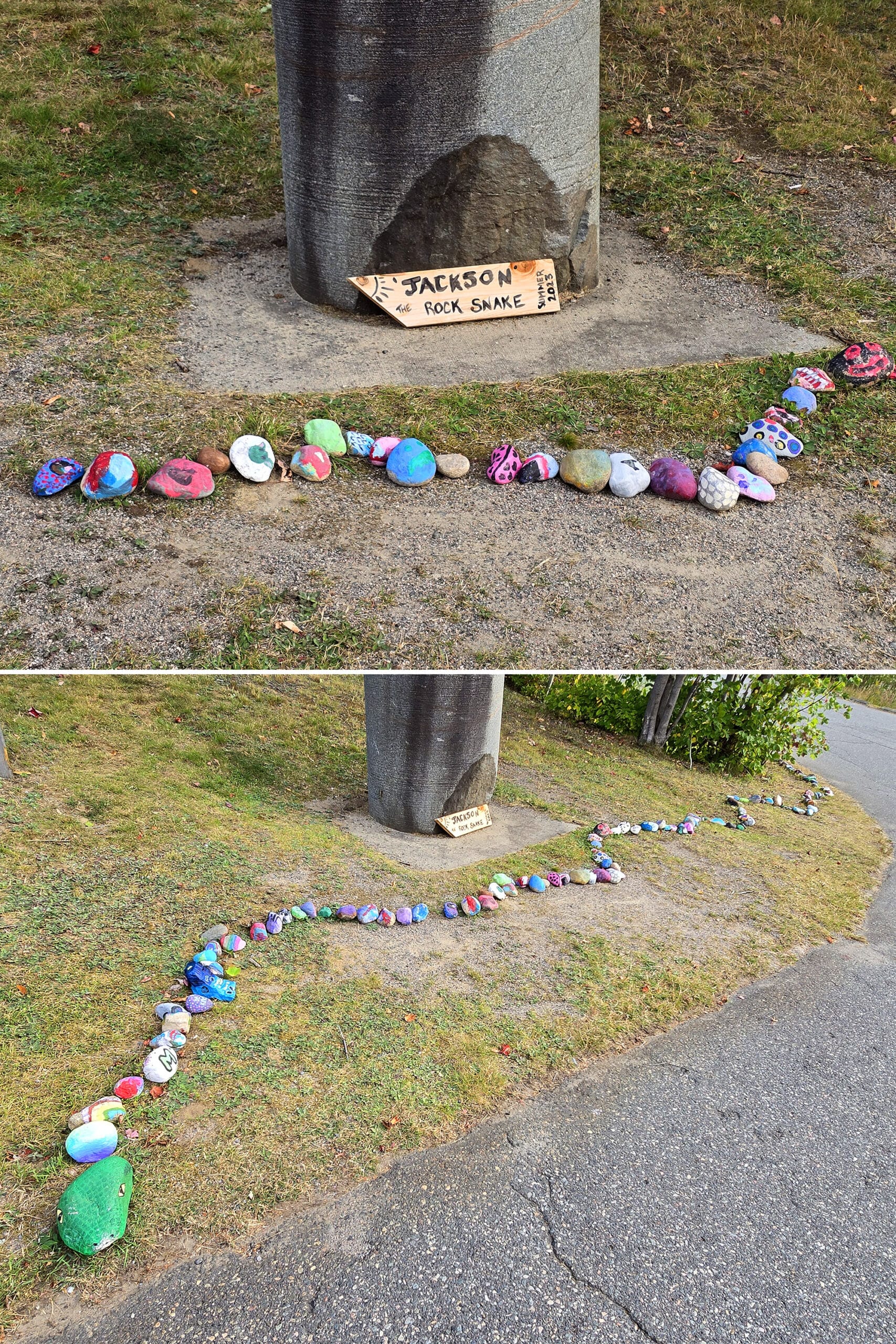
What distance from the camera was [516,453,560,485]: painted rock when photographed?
4367 millimetres

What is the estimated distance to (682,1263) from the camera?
2904 millimetres

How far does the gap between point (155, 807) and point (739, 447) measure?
3.49 m

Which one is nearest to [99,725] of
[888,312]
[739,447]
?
[739,447]

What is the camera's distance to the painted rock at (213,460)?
13.8 feet

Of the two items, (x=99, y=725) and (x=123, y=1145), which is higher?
(x=123, y=1145)

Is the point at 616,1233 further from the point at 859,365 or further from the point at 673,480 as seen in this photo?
the point at 859,365

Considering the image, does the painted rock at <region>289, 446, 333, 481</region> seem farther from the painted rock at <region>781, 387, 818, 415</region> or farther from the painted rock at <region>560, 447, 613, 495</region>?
the painted rock at <region>781, 387, 818, 415</region>

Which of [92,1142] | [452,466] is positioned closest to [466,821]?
[452,466]

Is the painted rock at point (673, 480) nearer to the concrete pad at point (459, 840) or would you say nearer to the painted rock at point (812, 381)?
the painted rock at point (812, 381)

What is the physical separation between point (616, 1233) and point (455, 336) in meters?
4.25

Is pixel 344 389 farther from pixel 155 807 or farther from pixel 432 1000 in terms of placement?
pixel 432 1000

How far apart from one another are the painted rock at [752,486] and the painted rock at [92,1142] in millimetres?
3516

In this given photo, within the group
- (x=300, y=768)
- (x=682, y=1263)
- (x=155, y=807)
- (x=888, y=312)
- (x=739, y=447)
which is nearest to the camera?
(x=682, y=1263)

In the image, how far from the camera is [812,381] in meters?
5.01
